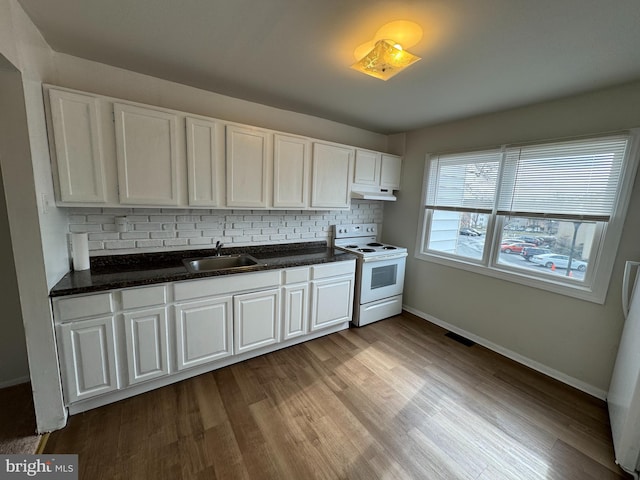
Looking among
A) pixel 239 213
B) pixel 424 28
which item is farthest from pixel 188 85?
pixel 424 28

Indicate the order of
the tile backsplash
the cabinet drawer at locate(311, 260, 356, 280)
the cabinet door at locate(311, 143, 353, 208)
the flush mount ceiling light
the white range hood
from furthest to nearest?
the white range hood, the cabinet door at locate(311, 143, 353, 208), the cabinet drawer at locate(311, 260, 356, 280), the tile backsplash, the flush mount ceiling light

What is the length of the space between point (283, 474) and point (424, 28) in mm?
2545

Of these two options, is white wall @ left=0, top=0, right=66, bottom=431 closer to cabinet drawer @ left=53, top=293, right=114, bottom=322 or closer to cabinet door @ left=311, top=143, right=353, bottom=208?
cabinet drawer @ left=53, top=293, right=114, bottom=322

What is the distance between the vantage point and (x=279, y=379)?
86.4 inches

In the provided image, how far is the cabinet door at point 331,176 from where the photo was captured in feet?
9.07

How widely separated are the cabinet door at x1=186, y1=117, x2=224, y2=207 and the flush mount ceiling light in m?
1.27

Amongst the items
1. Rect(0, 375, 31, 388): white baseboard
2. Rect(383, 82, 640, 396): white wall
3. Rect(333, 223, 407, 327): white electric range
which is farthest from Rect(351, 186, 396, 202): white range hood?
Rect(0, 375, 31, 388): white baseboard

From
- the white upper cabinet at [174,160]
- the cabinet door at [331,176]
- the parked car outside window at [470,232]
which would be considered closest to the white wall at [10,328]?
the white upper cabinet at [174,160]

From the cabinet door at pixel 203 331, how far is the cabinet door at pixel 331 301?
854 mm

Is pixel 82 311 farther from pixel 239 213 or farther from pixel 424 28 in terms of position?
pixel 424 28

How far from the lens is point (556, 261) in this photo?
91.7 inches

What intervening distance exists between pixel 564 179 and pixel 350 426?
2649 mm

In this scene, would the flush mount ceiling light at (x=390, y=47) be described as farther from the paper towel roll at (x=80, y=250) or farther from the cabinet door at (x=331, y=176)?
the paper towel roll at (x=80, y=250)

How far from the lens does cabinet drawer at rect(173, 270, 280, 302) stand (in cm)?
196
